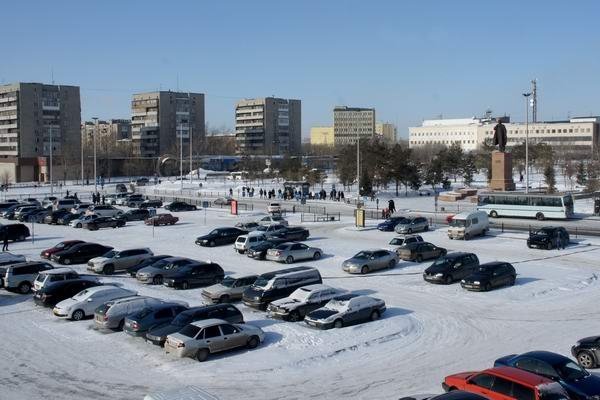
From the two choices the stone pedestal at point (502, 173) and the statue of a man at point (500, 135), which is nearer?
the stone pedestal at point (502, 173)

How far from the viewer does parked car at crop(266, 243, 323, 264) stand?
33.1 metres

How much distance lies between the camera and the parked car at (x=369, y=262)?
99.0ft

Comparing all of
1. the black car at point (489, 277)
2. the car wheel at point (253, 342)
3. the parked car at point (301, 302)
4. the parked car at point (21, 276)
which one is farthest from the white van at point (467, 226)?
the car wheel at point (253, 342)

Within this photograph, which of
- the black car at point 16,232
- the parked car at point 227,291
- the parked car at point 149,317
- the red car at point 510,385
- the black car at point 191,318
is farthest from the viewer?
the black car at point 16,232

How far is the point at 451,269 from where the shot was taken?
2784 centimetres

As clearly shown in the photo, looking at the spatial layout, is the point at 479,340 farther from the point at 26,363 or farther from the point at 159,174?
the point at 159,174

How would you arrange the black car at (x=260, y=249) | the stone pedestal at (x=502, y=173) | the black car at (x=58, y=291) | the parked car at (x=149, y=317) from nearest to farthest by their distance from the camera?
the parked car at (x=149, y=317)
the black car at (x=58, y=291)
the black car at (x=260, y=249)
the stone pedestal at (x=502, y=173)

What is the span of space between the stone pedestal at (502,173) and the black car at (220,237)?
1282 inches

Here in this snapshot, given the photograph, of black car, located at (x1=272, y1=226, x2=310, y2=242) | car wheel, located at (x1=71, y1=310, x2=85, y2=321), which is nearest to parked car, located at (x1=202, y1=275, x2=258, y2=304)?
car wheel, located at (x1=71, y1=310, x2=85, y2=321)

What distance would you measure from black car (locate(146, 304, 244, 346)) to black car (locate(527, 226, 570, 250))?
67.8 ft

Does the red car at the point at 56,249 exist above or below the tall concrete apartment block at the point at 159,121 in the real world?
below

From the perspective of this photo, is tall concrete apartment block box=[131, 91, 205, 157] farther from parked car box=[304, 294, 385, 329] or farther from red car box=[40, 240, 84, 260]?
parked car box=[304, 294, 385, 329]

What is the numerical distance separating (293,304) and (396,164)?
176 feet

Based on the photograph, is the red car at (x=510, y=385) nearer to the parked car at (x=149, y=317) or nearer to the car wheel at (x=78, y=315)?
the parked car at (x=149, y=317)
